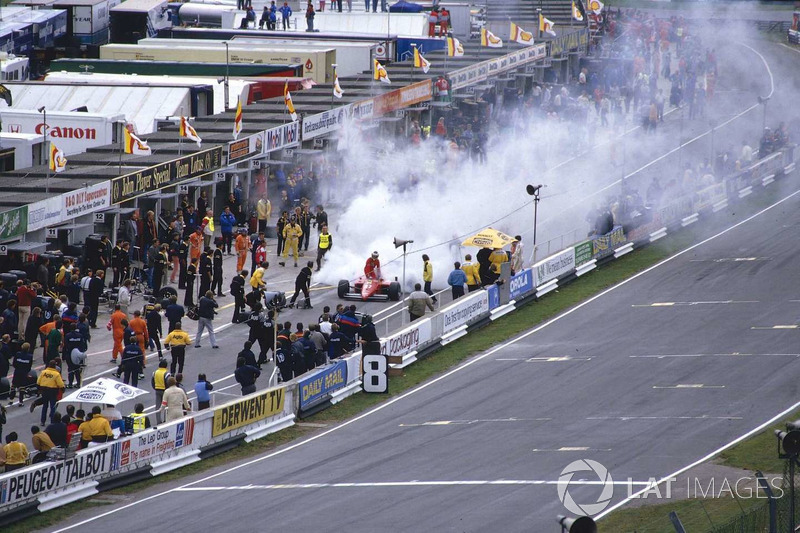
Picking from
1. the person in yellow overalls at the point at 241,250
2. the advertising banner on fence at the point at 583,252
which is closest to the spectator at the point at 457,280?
the advertising banner on fence at the point at 583,252

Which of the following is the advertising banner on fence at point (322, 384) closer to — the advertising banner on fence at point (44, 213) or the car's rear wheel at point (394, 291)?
the car's rear wheel at point (394, 291)

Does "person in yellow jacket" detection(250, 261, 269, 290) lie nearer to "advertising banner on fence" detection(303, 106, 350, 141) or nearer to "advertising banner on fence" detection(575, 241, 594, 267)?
"advertising banner on fence" detection(575, 241, 594, 267)

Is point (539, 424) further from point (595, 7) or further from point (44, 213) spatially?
point (595, 7)

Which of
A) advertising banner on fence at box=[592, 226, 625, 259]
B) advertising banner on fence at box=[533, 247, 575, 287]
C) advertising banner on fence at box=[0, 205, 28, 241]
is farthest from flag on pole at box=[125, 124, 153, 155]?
advertising banner on fence at box=[592, 226, 625, 259]

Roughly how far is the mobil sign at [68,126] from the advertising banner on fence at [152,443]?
2083cm

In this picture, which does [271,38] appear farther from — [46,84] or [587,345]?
[587,345]

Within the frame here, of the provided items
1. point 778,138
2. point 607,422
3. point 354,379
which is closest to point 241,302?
point 354,379

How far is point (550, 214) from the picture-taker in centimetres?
4581

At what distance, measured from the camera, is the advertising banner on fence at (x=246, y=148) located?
139 feet

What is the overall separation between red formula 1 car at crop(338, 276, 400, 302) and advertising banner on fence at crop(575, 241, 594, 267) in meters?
6.32

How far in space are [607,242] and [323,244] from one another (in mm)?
8836

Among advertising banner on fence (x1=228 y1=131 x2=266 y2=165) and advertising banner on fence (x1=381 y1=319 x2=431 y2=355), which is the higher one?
advertising banner on fence (x1=228 y1=131 x2=266 y2=165)

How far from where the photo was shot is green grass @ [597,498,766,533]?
19.6 m

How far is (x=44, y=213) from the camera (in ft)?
110
